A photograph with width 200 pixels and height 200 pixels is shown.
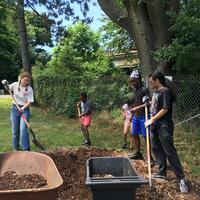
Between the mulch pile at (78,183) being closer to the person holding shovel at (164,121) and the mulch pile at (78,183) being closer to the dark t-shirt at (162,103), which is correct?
the person holding shovel at (164,121)

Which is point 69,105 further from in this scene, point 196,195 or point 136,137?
point 196,195

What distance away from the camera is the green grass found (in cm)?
1088

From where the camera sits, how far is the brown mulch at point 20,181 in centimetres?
590

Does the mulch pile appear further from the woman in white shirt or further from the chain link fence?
the chain link fence

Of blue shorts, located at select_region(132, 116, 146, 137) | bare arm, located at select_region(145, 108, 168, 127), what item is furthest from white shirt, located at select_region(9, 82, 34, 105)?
bare arm, located at select_region(145, 108, 168, 127)

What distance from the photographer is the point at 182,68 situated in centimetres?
1343

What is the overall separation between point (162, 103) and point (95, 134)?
638 cm

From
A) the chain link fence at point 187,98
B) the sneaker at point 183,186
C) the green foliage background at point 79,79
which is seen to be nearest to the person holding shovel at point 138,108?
the sneaker at point 183,186

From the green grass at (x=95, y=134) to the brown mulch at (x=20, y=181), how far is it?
146 inches

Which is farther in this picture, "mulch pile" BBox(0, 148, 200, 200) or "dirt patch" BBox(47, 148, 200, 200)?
"dirt patch" BBox(47, 148, 200, 200)

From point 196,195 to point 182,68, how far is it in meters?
6.60

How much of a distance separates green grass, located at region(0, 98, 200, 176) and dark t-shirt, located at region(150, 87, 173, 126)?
6.39 feet

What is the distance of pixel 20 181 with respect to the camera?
6270 millimetres

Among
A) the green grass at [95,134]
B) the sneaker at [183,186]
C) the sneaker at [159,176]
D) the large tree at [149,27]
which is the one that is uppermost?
the large tree at [149,27]
